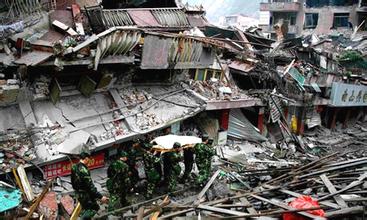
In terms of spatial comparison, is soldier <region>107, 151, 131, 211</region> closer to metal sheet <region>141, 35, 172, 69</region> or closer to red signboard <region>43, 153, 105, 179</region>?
red signboard <region>43, 153, 105, 179</region>

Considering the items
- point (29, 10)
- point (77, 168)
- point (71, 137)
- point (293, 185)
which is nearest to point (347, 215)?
point (293, 185)

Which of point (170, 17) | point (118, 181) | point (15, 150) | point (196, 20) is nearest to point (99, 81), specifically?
point (15, 150)

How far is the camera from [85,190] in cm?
977

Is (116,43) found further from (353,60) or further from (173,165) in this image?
(353,60)

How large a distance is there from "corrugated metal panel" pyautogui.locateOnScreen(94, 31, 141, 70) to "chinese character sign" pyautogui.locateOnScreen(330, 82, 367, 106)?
13.4 m

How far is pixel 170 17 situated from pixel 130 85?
3.60 meters

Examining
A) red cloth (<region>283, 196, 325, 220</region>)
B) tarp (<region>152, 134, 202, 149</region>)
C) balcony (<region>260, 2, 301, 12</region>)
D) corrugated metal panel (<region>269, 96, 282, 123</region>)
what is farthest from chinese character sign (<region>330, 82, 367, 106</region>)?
balcony (<region>260, 2, 301, 12</region>)

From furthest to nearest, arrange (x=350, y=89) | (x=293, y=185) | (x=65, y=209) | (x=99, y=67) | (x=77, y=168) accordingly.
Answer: (x=350, y=89), (x=99, y=67), (x=65, y=209), (x=77, y=168), (x=293, y=185)

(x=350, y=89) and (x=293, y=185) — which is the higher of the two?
(x=293, y=185)

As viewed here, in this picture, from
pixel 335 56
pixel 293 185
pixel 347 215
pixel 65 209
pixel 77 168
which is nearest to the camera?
pixel 347 215

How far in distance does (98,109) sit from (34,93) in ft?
7.51

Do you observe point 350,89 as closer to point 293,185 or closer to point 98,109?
point 98,109

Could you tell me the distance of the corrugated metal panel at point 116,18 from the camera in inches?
596

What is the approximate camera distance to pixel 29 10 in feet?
46.9
